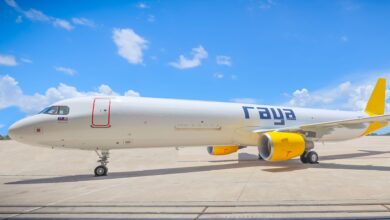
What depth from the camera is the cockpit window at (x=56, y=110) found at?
11.5 meters

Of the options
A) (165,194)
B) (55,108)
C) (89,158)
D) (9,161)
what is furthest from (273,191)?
(9,161)

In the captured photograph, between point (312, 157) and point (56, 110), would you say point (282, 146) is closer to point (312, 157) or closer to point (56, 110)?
point (312, 157)

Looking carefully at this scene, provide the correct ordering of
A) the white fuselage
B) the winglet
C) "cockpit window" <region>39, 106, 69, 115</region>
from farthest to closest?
the winglet → "cockpit window" <region>39, 106, 69, 115</region> → the white fuselage

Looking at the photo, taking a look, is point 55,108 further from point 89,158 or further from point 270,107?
point 270,107

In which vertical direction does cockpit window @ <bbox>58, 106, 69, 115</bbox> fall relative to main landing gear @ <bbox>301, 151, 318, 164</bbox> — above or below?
above

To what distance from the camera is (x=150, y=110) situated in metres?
12.9

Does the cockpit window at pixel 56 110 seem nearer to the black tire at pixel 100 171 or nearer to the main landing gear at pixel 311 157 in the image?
the black tire at pixel 100 171

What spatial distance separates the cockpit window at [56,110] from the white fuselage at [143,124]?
168 millimetres

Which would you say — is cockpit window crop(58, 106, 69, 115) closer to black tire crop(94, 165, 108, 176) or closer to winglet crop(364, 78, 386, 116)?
black tire crop(94, 165, 108, 176)

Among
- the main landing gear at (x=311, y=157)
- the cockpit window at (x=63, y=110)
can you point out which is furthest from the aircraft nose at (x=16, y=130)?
the main landing gear at (x=311, y=157)

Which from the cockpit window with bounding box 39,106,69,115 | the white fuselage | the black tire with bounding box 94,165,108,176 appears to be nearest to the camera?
the white fuselage

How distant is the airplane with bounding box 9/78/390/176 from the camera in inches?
449

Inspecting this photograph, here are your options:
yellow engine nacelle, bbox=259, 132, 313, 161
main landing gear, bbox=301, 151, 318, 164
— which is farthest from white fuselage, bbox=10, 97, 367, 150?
yellow engine nacelle, bbox=259, 132, 313, 161

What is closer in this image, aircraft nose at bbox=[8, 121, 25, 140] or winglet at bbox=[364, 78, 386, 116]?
aircraft nose at bbox=[8, 121, 25, 140]
